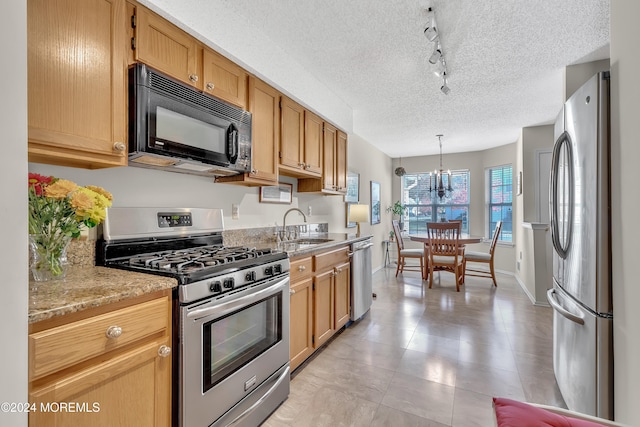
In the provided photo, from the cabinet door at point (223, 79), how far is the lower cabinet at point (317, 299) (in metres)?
1.21

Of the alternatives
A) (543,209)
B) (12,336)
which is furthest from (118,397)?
(543,209)

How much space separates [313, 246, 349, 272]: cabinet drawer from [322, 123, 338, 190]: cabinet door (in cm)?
77

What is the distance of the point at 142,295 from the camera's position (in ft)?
3.66

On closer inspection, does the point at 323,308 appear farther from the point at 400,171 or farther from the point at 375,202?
the point at 400,171

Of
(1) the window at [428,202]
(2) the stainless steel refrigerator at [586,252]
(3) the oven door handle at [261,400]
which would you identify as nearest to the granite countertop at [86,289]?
(3) the oven door handle at [261,400]

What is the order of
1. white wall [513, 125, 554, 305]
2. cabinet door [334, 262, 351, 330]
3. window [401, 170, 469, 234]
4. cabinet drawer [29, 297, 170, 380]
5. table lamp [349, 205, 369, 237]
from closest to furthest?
cabinet drawer [29, 297, 170, 380], cabinet door [334, 262, 351, 330], white wall [513, 125, 554, 305], table lamp [349, 205, 369, 237], window [401, 170, 469, 234]

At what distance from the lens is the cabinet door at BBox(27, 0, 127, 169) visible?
1.11m

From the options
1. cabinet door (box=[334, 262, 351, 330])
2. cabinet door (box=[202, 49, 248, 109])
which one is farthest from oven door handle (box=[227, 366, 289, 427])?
cabinet door (box=[202, 49, 248, 109])

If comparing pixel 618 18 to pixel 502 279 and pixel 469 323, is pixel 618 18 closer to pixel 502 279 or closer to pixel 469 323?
pixel 469 323

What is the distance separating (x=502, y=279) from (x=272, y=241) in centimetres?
455

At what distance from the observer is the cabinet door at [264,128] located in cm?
218

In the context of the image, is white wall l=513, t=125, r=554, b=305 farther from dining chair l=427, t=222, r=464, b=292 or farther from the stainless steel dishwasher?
the stainless steel dishwasher

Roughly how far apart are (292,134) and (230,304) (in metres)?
1.66

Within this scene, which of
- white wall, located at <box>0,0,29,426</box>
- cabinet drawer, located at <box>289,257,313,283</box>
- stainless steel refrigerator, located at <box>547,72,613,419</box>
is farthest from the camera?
cabinet drawer, located at <box>289,257,313,283</box>
